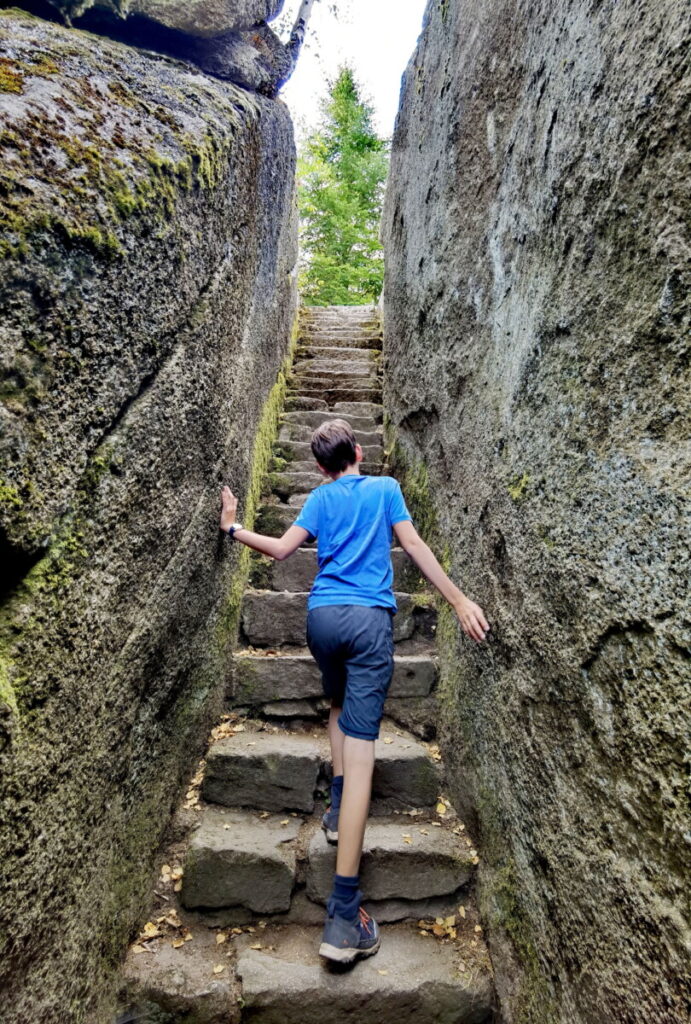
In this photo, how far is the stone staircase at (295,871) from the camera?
1.98 meters

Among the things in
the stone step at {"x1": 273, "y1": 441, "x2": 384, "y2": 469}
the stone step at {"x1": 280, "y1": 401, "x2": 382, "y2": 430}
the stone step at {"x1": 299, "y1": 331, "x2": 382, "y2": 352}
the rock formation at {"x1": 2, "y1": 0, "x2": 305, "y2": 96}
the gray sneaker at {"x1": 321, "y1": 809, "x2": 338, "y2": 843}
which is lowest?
the gray sneaker at {"x1": 321, "y1": 809, "x2": 338, "y2": 843}

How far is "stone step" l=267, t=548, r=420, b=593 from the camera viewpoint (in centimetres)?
369

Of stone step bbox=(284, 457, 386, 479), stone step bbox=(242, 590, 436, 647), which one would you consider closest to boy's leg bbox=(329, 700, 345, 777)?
stone step bbox=(242, 590, 436, 647)

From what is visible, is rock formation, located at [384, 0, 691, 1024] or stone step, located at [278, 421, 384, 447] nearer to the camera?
rock formation, located at [384, 0, 691, 1024]

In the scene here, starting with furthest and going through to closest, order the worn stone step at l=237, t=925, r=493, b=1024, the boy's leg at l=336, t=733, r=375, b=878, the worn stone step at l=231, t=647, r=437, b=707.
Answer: the worn stone step at l=231, t=647, r=437, b=707 < the boy's leg at l=336, t=733, r=375, b=878 < the worn stone step at l=237, t=925, r=493, b=1024

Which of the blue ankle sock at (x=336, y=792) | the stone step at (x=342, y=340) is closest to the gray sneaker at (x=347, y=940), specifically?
the blue ankle sock at (x=336, y=792)

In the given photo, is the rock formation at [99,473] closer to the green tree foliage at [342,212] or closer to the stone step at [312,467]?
the stone step at [312,467]

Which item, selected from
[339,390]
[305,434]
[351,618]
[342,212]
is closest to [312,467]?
[305,434]

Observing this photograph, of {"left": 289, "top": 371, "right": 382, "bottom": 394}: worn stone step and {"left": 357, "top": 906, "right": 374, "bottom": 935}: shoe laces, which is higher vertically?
{"left": 289, "top": 371, "right": 382, "bottom": 394}: worn stone step

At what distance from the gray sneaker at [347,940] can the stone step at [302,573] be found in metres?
1.93

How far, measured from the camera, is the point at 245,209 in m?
2.99

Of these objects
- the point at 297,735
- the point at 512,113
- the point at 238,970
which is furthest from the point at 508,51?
the point at 238,970

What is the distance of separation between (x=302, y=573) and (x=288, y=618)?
438mm

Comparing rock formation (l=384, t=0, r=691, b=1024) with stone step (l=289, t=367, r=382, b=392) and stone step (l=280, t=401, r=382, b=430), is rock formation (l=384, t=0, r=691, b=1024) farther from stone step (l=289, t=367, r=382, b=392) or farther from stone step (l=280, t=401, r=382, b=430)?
stone step (l=289, t=367, r=382, b=392)
